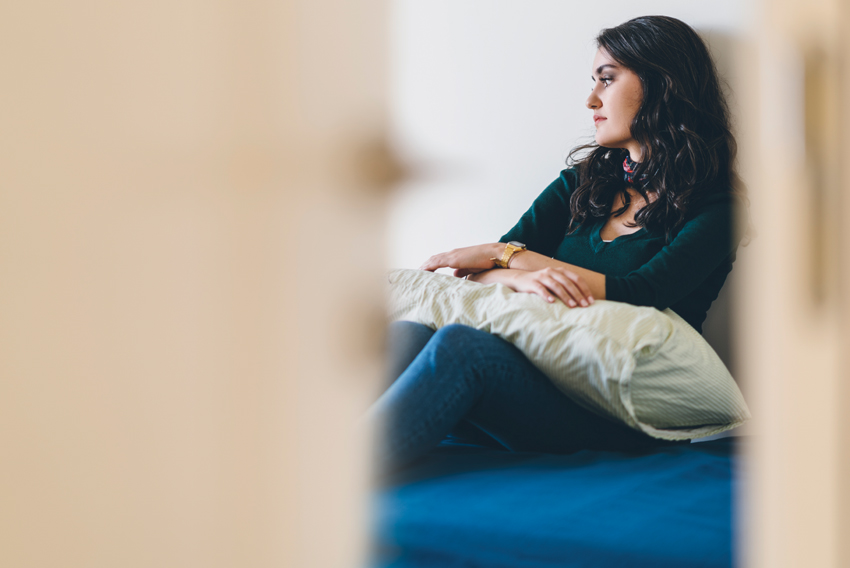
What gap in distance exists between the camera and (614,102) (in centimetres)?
109

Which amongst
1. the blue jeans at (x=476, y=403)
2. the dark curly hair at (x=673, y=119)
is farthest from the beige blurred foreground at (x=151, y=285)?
the dark curly hair at (x=673, y=119)

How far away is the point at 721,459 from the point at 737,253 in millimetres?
444

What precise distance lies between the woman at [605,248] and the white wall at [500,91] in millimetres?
79

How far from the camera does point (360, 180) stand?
201 millimetres

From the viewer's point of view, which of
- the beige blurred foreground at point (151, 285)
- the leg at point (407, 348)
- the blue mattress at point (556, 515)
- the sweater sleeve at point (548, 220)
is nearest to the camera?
the beige blurred foreground at point (151, 285)

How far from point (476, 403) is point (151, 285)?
611 mm

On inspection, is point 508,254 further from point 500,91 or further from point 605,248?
point 500,91

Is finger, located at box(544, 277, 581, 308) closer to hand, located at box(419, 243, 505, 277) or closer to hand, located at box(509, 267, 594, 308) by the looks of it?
hand, located at box(509, 267, 594, 308)

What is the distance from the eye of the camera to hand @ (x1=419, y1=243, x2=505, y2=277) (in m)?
1.04

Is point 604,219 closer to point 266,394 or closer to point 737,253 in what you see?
point 737,253

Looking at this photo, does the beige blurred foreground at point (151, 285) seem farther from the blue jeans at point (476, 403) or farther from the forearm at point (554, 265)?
the forearm at point (554, 265)

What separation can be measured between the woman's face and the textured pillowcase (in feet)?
1.31

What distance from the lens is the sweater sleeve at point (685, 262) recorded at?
89cm

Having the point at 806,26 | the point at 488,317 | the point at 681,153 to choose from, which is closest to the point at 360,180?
the point at 806,26
